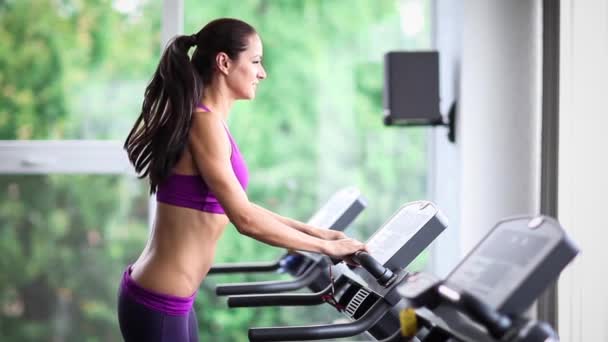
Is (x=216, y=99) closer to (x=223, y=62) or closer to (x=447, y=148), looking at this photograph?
(x=223, y=62)

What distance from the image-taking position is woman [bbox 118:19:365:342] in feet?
6.53

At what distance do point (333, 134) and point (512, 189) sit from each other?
1021mm

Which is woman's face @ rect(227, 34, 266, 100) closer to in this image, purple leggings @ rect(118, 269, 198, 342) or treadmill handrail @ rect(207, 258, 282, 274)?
purple leggings @ rect(118, 269, 198, 342)

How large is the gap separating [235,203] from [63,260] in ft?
7.67

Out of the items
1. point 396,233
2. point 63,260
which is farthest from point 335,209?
point 63,260

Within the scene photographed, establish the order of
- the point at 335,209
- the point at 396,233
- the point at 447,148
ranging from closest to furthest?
the point at 396,233
the point at 335,209
the point at 447,148

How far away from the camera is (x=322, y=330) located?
1.87m

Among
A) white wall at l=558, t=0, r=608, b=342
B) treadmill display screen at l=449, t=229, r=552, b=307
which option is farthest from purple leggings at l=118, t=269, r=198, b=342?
white wall at l=558, t=0, r=608, b=342

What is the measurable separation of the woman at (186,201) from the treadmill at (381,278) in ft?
0.30

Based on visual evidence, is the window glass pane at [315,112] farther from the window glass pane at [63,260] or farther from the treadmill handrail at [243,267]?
the treadmill handrail at [243,267]

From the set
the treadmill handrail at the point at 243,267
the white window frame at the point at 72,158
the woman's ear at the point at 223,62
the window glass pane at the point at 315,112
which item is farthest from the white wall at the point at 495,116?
the woman's ear at the point at 223,62

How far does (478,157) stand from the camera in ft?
11.4

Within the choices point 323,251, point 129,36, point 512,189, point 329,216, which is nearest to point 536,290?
point 323,251

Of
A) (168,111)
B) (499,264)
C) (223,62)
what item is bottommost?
(499,264)
